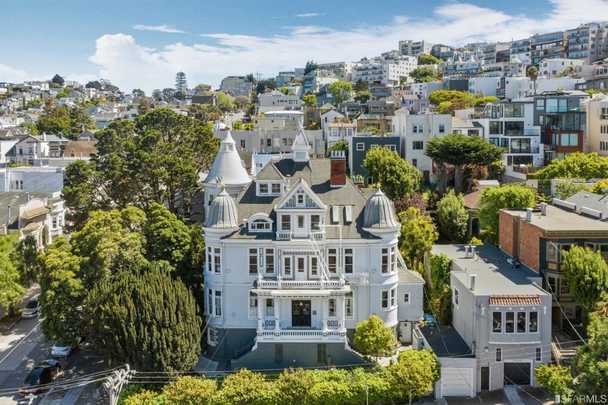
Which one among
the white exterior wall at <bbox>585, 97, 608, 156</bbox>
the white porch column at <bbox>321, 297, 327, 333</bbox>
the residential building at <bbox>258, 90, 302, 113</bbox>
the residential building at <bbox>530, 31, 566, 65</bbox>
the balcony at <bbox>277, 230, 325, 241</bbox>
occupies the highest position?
the residential building at <bbox>530, 31, 566, 65</bbox>

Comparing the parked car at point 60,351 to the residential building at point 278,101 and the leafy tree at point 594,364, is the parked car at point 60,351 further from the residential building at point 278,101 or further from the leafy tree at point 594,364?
the residential building at point 278,101

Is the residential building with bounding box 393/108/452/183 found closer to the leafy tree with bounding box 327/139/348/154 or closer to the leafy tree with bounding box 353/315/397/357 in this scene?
the leafy tree with bounding box 327/139/348/154

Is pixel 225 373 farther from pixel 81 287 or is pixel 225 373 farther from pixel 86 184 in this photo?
pixel 86 184

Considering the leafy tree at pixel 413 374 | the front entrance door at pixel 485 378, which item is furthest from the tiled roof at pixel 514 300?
the leafy tree at pixel 413 374

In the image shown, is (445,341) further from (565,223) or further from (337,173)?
(337,173)

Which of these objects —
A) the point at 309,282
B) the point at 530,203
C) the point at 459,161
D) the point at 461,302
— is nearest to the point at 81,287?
the point at 309,282

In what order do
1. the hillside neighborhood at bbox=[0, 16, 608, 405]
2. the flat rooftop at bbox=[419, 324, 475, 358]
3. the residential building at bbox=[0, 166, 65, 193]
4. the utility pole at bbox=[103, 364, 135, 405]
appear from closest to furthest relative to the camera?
the utility pole at bbox=[103, 364, 135, 405], the hillside neighborhood at bbox=[0, 16, 608, 405], the flat rooftop at bbox=[419, 324, 475, 358], the residential building at bbox=[0, 166, 65, 193]

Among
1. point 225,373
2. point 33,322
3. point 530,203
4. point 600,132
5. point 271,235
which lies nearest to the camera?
point 225,373

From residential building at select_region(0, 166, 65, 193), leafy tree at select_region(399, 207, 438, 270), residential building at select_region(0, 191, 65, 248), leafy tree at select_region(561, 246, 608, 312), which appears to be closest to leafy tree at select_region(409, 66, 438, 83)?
residential building at select_region(0, 166, 65, 193)
